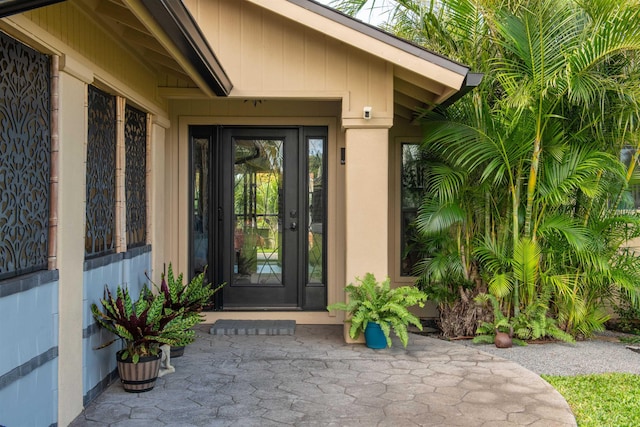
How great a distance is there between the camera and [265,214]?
250 inches

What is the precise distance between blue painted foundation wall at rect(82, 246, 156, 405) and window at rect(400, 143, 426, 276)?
3.31 metres

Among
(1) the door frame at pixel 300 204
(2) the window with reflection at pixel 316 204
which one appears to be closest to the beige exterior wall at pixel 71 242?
(1) the door frame at pixel 300 204

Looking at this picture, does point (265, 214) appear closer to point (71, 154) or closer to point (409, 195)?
point (409, 195)

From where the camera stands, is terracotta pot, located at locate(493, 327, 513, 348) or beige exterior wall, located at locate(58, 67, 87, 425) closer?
beige exterior wall, located at locate(58, 67, 87, 425)

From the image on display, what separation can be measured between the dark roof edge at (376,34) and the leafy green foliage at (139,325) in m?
2.68

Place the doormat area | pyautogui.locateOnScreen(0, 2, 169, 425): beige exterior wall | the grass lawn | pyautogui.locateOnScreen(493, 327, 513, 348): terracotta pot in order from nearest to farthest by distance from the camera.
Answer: pyautogui.locateOnScreen(0, 2, 169, 425): beige exterior wall < the grass lawn < pyautogui.locateOnScreen(493, 327, 513, 348): terracotta pot < the doormat area

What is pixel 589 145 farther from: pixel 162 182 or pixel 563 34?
pixel 162 182

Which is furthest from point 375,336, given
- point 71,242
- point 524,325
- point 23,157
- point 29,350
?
point 23,157

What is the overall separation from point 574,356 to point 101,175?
14.3 ft

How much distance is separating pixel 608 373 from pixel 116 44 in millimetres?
4712

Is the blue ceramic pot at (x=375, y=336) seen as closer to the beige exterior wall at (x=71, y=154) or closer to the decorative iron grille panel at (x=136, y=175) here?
the decorative iron grille panel at (x=136, y=175)

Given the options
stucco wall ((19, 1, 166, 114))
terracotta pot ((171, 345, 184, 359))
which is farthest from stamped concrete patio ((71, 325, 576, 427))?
stucco wall ((19, 1, 166, 114))

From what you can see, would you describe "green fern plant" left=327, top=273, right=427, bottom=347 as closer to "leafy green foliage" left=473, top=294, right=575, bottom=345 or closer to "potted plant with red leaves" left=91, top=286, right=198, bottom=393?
"leafy green foliage" left=473, top=294, right=575, bottom=345

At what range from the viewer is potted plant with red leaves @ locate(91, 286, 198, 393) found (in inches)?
146
